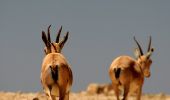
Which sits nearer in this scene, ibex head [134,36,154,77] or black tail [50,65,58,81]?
black tail [50,65,58,81]

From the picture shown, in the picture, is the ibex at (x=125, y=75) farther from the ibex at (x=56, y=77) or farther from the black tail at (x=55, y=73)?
the black tail at (x=55, y=73)

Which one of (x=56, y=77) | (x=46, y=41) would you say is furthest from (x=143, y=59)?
(x=56, y=77)

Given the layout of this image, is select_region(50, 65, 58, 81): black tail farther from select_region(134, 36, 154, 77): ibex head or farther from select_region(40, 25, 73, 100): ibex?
select_region(134, 36, 154, 77): ibex head

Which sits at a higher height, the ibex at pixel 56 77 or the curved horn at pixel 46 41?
the curved horn at pixel 46 41

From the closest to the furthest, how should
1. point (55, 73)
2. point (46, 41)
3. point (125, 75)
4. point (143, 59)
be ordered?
point (55, 73) < point (46, 41) < point (125, 75) < point (143, 59)

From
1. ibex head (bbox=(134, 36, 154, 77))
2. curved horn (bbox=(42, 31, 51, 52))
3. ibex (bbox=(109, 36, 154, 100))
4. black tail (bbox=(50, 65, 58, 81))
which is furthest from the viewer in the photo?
ibex head (bbox=(134, 36, 154, 77))

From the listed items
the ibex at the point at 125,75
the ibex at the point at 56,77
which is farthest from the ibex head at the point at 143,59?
the ibex at the point at 56,77

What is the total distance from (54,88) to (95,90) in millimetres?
22948

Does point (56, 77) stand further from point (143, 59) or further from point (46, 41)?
point (143, 59)

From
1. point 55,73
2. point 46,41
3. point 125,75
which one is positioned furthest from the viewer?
point 125,75

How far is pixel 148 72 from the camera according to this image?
2027 cm

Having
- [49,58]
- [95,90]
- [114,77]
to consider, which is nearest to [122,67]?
[114,77]

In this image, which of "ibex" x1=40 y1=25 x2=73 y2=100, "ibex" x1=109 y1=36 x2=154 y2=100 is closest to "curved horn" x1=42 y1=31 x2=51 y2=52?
"ibex" x1=40 y1=25 x2=73 y2=100

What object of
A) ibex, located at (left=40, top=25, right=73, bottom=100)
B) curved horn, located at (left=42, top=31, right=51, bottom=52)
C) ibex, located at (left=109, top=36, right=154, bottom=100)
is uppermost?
curved horn, located at (left=42, top=31, right=51, bottom=52)
